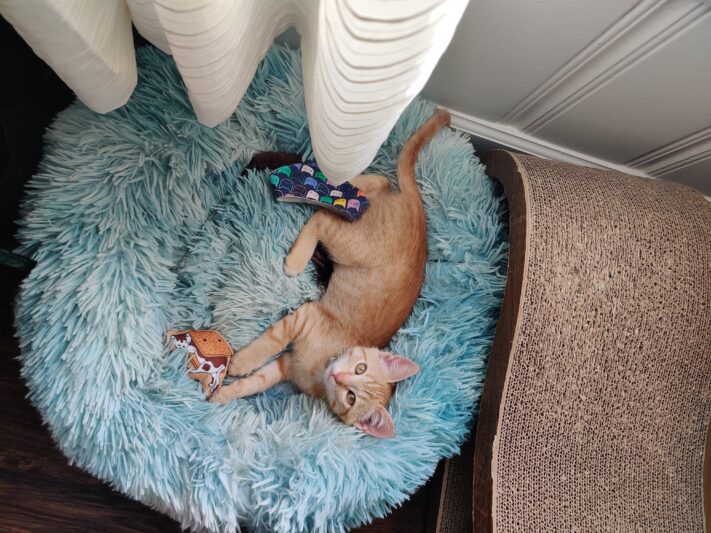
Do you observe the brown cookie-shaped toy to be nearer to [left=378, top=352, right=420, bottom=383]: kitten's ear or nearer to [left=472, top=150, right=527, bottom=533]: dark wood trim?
[left=378, top=352, right=420, bottom=383]: kitten's ear

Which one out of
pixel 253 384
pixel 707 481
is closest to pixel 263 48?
pixel 253 384

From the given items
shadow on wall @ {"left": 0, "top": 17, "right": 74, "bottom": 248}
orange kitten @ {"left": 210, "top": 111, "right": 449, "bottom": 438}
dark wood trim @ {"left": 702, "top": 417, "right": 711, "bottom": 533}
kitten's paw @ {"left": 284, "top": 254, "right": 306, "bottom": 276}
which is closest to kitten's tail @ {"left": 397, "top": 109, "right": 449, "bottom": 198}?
orange kitten @ {"left": 210, "top": 111, "right": 449, "bottom": 438}

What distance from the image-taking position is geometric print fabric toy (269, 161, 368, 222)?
0.99 metres

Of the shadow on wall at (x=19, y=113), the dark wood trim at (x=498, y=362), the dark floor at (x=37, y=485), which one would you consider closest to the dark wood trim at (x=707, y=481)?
the dark wood trim at (x=498, y=362)

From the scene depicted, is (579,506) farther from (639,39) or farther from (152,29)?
(152,29)

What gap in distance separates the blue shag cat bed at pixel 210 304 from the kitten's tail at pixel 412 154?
1.5 inches

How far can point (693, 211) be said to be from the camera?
1015 millimetres

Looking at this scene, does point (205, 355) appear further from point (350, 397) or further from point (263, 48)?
point (263, 48)

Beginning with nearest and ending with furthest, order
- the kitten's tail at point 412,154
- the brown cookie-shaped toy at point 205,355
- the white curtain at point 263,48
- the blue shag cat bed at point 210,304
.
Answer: the white curtain at point 263,48 → the blue shag cat bed at point 210,304 → the brown cookie-shaped toy at point 205,355 → the kitten's tail at point 412,154

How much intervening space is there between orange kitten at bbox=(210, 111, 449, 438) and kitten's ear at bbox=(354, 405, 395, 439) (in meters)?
0.02

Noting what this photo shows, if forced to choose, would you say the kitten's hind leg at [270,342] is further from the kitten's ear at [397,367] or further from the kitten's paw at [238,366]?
the kitten's ear at [397,367]

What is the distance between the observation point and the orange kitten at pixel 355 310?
98 cm

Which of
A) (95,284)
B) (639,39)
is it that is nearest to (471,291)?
(639,39)

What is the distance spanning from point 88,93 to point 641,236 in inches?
37.9
